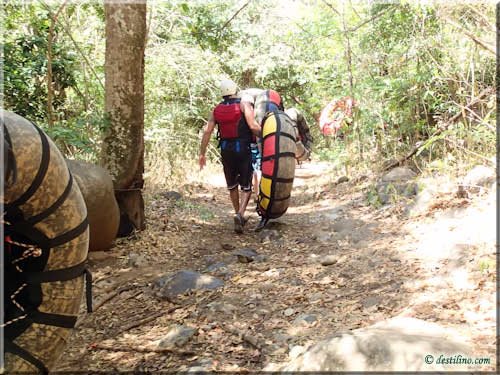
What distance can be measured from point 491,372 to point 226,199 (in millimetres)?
6369

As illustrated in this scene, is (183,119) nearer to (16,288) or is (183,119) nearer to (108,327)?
(108,327)

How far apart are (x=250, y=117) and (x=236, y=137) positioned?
0.35 meters

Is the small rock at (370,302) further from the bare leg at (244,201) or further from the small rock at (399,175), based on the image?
the small rock at (399,175)

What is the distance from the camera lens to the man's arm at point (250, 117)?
5504mm

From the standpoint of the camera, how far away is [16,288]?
215 cm

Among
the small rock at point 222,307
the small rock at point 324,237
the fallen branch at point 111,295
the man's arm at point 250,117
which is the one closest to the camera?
the small rock at point 222,307

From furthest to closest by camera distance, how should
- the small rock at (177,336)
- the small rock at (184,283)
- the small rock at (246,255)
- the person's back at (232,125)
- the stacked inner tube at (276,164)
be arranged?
the person's back at (232,125) → the stacked inner tube at (276,164) → the small rock at (246,255) → the small rock at (184,283) → the small rock at (177,336)

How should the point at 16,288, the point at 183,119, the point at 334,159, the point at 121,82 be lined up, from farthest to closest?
the point at 183,119
the point at 334,159
the point at 121,82
the point at 16,288

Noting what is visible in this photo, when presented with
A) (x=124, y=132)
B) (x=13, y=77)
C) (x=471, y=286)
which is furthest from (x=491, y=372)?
(x=13, y=77)

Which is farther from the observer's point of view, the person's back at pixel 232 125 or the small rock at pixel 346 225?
the person's back at pixel 232 125

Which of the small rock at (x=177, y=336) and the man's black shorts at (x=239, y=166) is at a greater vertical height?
the man's black shorts at (x=239, y=166)

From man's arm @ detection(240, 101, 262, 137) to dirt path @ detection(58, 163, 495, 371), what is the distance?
1147 millimetres

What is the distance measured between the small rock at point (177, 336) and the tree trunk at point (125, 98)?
223 centimetres

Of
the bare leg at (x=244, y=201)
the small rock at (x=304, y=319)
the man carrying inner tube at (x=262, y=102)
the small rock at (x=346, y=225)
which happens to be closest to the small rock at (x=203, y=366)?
the small rock at (x=304, y=319)
